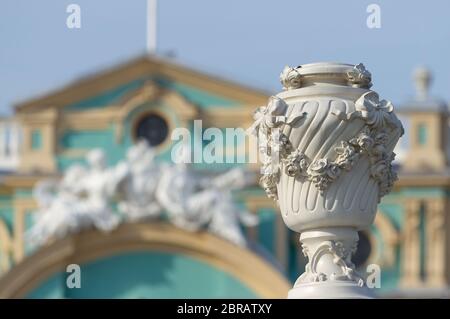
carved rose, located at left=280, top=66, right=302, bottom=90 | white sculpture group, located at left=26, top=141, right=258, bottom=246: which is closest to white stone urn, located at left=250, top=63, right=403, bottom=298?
carved rose, located at left=280, top=66, right=302, bottom=90

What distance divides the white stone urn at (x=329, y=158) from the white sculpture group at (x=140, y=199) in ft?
61.5

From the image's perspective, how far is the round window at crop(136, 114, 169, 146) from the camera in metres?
32.0

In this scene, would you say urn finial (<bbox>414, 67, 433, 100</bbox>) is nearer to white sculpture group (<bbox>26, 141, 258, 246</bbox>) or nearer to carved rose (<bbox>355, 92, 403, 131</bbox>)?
white sculpture group (<bbox>26, 141, 258, 246</bbox>)

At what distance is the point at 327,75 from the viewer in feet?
37.5

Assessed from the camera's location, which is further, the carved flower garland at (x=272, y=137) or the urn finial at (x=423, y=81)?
the urn finial at (x=423, y=81)

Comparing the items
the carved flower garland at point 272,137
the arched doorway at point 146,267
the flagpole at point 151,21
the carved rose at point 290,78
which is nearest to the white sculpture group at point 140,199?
the arched doorway at point 146,267

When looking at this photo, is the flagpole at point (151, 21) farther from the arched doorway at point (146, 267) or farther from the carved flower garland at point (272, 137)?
the carved flower garland at point (272, 137)

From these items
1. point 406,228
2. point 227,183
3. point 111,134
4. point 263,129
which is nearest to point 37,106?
point 111,134

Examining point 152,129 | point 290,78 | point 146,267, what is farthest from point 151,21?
point 290,78

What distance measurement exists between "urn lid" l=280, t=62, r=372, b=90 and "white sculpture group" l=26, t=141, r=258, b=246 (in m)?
18.8

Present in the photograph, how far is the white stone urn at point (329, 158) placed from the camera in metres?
11.3

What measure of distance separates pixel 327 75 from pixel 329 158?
471 millimetres

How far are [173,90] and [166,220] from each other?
8.14 feet
